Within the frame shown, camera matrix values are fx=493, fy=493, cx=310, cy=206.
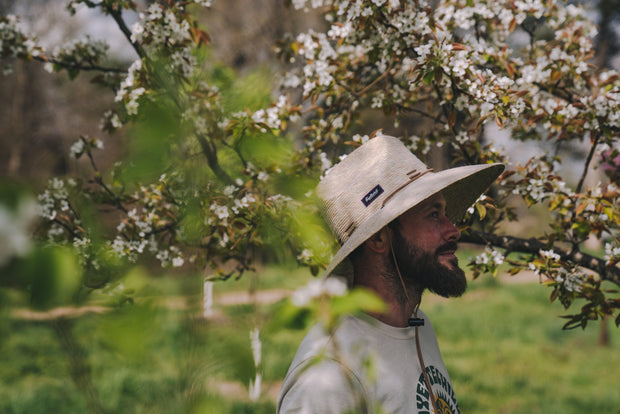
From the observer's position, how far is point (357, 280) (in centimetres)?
192

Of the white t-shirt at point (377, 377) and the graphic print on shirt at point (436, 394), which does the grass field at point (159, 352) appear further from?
the graphic print on shirt at point (436, 394)

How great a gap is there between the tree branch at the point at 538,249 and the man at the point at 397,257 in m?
0.58

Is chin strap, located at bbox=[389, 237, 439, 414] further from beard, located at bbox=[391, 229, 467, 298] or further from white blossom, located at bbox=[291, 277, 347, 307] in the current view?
white blossom, located at bbox=[291, 277, 347, 307]

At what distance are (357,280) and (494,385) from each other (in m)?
4.88

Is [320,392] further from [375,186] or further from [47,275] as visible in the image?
[47,275]

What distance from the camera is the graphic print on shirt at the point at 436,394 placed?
1534mm

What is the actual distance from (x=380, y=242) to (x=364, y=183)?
0.25 meters

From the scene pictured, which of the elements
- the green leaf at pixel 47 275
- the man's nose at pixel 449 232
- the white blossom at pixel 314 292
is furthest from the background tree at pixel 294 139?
the man's nose at pixel 449 232

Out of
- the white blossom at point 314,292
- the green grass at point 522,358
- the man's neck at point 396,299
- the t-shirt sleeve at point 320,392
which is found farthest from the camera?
the green grass at point 522,358

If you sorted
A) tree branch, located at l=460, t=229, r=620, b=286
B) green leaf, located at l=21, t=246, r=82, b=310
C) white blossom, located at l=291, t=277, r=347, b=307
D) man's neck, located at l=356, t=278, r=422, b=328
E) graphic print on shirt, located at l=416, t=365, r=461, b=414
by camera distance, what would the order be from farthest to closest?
tree branch, located at l=460, t=229, r=620, b=286
man's neck, located at l=356, t=278, r=422, b=328
graphic print on shirt, located at l=416, t=365, r=461, b=414
white blossom, located at l=291, t=277, r=347, b=307
green leaf, located at l=21, t=246, r=82, b=310

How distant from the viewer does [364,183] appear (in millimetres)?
1943

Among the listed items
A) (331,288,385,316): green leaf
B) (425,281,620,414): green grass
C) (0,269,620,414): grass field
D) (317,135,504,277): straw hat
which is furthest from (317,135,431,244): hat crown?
(425,281,620,414): green grass

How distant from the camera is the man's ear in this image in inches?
72.6

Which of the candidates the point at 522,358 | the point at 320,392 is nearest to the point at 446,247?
the point at 320,392
